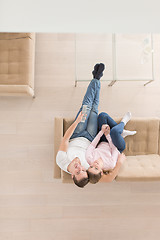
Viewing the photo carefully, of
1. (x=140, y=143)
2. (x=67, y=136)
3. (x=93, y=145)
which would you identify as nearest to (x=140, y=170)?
(x=140, y=143)

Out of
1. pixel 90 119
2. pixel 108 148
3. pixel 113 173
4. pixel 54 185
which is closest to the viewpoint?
pixel 113 173

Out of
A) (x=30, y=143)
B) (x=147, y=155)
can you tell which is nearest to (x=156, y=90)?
(x=147, y=155)

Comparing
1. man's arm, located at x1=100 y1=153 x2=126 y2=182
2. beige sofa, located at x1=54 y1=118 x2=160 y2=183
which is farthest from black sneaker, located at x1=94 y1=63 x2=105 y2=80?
man's arm, located at x1=100 y1=153 x2=126 y2=182

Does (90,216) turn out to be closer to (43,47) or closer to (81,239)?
(81,239)

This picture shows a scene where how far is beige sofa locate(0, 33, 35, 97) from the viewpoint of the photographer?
91.2 inches

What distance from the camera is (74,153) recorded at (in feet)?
6.77

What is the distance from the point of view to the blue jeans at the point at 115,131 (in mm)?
2094

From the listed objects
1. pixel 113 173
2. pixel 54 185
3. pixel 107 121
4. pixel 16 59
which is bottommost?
pixel 54 185

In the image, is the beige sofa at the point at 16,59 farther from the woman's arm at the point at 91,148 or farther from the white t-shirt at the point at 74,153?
the woman's arm at the point at 91,148

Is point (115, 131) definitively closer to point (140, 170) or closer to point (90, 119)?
point (90, 119)

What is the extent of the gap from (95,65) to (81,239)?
2.18 m

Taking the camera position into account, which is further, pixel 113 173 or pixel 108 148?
pixel 108 148

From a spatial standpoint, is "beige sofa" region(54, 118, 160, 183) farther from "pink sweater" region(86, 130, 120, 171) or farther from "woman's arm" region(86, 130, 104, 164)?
"woman's arm" region(86, 130, 104, 164)

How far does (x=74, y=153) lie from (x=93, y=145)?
23 centimetres
